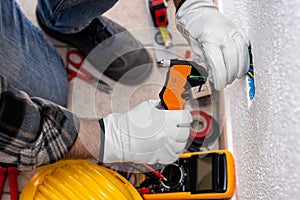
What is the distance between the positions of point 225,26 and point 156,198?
0.46 metres

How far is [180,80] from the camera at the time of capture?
75cm

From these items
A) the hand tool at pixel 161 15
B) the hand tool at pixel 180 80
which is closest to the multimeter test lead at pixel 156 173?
the hand tool at pixel 180 80

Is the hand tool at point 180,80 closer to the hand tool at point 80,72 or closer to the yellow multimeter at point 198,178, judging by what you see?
the yellow multimeter at point 198,178

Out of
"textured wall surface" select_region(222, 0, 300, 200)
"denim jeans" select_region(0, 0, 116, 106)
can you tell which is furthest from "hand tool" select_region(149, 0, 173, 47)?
"textured wall surface" select_region(222, 0, 300, 200)

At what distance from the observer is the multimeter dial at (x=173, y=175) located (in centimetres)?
100

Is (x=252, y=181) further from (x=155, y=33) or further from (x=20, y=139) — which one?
(x=155, y=33)

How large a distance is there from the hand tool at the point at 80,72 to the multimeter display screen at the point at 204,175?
1.23ft

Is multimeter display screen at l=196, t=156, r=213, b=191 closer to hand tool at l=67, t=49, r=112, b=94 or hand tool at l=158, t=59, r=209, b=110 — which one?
hand tool at l=158, t=59, r=209, b=110

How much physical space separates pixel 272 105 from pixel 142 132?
328 millimetres

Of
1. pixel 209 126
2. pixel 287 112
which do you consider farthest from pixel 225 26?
pixel 209 126

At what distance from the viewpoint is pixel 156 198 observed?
1.01 m

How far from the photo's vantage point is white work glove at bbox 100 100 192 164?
0.85 m

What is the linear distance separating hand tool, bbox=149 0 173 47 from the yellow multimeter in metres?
0.38

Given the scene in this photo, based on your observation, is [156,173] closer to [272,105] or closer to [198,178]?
[198,178]
